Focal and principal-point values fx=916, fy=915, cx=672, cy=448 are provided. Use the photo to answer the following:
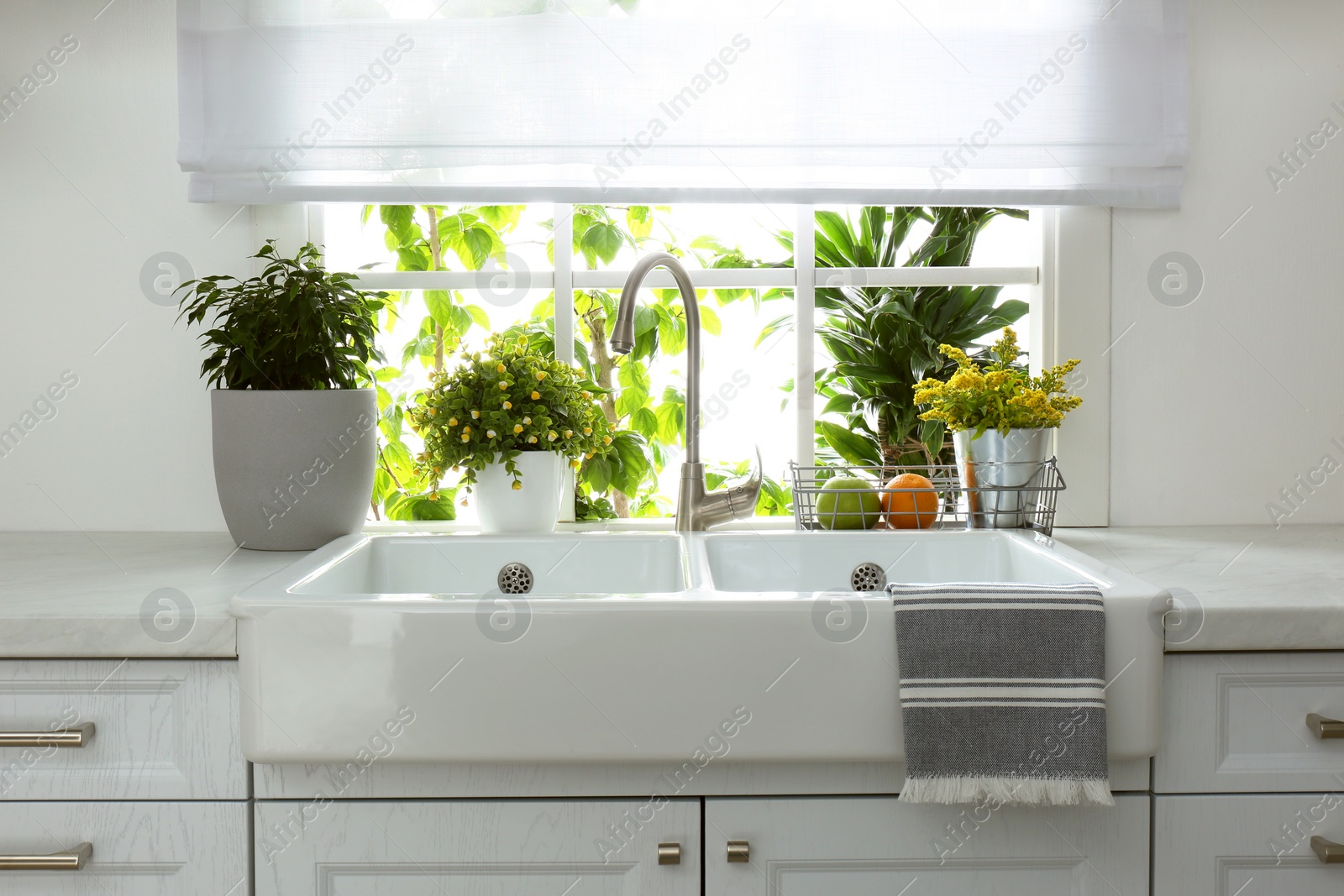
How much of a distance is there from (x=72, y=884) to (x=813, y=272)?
4.47ft

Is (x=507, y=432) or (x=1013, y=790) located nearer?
(x=1013, y=790)

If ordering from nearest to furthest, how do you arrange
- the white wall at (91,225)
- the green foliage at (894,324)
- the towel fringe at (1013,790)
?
1. the towel fringe at (1013,790)
2. the white wall at (91,225)
3. the green foliage at (894,324)

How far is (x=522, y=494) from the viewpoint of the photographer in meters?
1.45

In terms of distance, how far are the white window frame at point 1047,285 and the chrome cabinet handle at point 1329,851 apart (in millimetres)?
686

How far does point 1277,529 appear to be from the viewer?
1538 mm

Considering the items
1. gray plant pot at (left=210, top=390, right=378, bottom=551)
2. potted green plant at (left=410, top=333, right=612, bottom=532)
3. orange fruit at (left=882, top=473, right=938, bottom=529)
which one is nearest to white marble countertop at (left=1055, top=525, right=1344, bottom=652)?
orange fruit at (left=882, top=473, right=938, bottom=529)

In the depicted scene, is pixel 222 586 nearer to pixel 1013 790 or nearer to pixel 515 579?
pixel 515 579

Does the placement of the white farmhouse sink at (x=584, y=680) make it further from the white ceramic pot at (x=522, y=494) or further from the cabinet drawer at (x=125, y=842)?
the white ceramic pot at (x=522, y=494)

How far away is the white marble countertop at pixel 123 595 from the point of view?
95 centimetres

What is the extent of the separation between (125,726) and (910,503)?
1.07 meters

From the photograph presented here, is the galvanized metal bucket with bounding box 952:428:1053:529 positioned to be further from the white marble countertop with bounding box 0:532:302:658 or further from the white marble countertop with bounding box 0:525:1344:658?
the white marble countertop with bounding box 0:532:302:658

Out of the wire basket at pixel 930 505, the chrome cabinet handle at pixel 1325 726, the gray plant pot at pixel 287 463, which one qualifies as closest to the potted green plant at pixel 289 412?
the gray plant pot at pixel 287 463

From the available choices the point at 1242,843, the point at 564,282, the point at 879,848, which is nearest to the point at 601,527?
the point at 564,282

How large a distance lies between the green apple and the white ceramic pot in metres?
0.43
